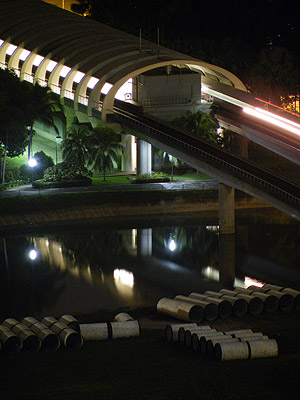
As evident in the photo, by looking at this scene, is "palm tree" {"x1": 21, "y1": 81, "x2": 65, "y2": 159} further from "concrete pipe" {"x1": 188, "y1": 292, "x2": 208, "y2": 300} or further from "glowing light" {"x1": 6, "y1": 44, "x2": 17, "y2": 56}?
"concrete pipe" {"x1": 188, "y1": 292, "x2": 208, "y2": 300}

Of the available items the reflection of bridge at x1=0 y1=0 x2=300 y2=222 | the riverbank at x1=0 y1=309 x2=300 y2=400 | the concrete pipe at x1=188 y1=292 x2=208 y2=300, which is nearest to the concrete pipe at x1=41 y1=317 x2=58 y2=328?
the riverbank at x1=0 y1=309 x2=300 y2=400

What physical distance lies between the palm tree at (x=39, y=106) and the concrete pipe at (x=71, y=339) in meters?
40.5

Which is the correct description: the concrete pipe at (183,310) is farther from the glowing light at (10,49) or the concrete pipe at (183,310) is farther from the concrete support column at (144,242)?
the glowing light at (10,49)

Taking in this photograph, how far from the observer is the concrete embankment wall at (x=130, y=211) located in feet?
200

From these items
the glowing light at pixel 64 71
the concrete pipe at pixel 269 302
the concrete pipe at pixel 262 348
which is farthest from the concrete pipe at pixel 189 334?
the glowing light at pixel 64 71

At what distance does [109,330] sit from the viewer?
32969mm

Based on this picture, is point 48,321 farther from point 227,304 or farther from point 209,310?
point 227,304

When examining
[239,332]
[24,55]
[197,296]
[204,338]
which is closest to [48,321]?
[204,338]

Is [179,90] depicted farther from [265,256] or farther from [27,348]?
[27,348]

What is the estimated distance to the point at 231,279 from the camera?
4462 cm

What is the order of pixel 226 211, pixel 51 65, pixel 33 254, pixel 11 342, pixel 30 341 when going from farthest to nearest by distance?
pixel 51 65, pixel 226 211, pixel 33 254, pixel 30 341, pixel 11 342

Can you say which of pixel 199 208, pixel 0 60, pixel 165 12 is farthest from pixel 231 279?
pixel 165 12

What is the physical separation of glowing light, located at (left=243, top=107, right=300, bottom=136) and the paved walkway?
7.65m

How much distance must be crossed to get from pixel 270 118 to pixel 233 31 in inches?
1856
